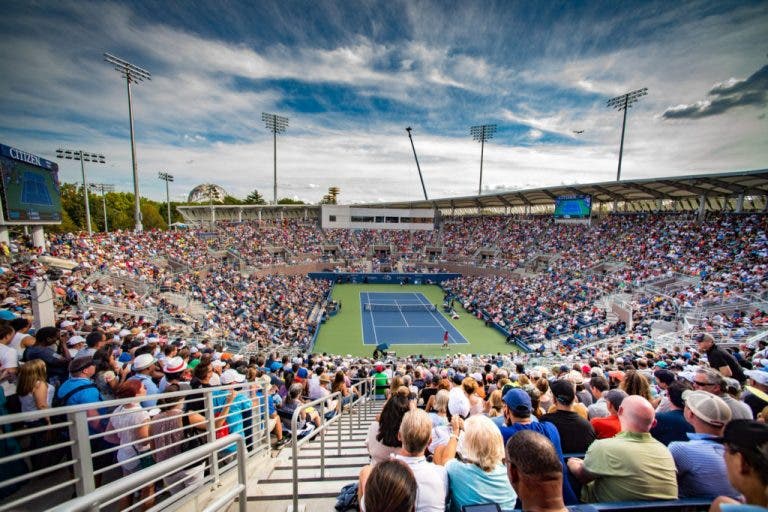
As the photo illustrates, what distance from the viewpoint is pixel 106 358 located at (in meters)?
4.70

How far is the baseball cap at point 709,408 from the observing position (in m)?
2.49

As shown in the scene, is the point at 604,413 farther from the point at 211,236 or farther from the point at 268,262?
the point at 211,236

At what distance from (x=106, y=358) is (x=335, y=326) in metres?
18.7

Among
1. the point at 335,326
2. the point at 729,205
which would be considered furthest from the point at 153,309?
the point at 729,205

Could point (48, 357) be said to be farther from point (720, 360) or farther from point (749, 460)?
point (720, 360)

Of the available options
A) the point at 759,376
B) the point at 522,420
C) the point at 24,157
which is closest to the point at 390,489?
the point at 522,420

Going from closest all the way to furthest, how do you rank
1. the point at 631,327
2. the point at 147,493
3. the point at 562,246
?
1. the point at 147,493
2. the point at 631,327
3. the point at 562,246

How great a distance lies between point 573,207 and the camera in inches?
1313

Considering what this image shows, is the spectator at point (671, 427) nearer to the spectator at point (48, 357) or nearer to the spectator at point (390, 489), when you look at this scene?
the spectator at point (390, 489)

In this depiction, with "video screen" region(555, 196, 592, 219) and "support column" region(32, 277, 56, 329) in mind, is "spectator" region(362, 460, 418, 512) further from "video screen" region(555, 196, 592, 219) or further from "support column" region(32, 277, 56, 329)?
"video screen" region(555, 196, 592, 219)

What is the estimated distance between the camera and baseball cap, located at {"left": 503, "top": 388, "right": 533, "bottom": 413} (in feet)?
9.70

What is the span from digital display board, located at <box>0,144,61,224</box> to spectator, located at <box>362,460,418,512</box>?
789 inches

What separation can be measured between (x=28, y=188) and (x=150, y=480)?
818 inches

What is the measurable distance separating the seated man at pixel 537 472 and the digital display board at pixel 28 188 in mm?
20540
